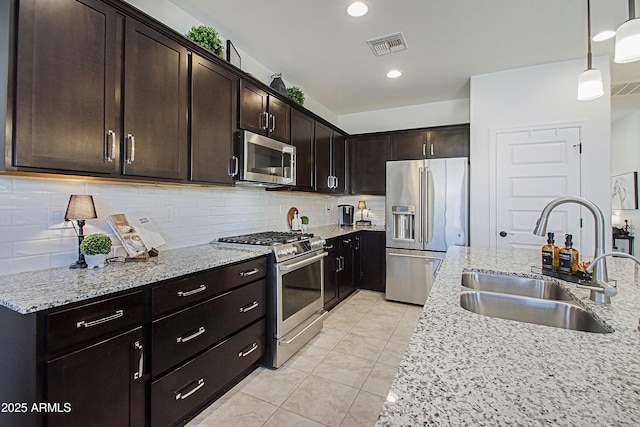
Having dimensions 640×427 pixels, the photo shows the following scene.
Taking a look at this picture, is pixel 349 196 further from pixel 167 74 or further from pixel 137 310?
pixel 137 310

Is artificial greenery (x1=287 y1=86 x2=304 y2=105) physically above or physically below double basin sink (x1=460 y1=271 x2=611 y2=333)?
above

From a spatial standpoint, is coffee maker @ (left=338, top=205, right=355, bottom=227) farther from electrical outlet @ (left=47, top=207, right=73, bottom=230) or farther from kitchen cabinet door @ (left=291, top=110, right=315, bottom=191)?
electrical outlet @ (left=47, top=207, right=73, bottom=230)

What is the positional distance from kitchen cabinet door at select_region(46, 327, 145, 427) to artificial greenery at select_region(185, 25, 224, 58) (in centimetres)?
191

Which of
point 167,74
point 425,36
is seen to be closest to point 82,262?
point 167,74

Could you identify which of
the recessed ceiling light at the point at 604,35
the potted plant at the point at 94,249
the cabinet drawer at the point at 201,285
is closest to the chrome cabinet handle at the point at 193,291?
the cabinet drawer at the point at 201,285

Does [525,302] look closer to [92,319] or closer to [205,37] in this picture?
[92,319]

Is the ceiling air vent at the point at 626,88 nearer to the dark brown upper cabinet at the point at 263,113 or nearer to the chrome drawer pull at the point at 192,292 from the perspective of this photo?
the dark brown upper cabinet at the point at 263,113

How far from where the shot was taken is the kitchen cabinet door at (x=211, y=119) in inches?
80.5

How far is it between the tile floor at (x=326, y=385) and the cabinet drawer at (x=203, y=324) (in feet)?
1.43

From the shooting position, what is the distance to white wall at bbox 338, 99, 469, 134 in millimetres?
4281

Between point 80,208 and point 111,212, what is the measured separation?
0.27 metres

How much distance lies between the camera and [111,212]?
1.86m

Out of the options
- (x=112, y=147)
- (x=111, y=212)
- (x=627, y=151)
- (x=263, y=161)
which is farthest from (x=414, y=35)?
(x=627, y=151)

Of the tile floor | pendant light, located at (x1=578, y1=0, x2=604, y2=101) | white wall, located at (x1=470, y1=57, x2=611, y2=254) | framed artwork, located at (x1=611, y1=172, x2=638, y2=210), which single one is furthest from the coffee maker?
framed artwork, located at (x1=611, y1=172, x2=638, y2=210)
